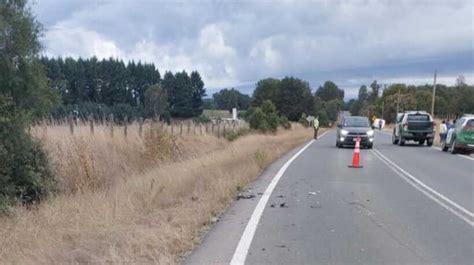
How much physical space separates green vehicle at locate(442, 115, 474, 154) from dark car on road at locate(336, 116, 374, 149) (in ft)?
13.4

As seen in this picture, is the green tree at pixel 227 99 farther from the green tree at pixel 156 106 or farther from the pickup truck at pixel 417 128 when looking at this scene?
the pickup truck at pixel 417 128

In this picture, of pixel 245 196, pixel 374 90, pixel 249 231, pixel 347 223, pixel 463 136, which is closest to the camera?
pixel 249 231

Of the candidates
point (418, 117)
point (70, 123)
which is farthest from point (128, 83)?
point (70, 123)

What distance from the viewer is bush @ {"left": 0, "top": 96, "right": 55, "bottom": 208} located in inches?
356

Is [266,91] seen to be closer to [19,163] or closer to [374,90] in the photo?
[374,90]

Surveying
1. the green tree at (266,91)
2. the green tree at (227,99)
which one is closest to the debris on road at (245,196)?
the green tree at (266,91)

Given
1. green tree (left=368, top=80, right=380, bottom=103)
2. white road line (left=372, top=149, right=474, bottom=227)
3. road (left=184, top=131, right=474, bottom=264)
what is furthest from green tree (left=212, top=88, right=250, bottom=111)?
road (left=184, top=131, right=474, bottom=264)

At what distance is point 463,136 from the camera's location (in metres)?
24.9

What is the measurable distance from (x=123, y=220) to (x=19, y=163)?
291 cm

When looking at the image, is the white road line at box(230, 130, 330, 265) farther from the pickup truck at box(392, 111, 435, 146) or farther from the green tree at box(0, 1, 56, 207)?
the pickup truck at box(392, 111, 435, 146)

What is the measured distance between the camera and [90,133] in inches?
607

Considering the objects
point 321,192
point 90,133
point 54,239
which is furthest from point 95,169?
point 54,239

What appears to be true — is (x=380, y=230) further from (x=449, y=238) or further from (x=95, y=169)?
(x=95, y=169)

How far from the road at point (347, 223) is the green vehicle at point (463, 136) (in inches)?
408
